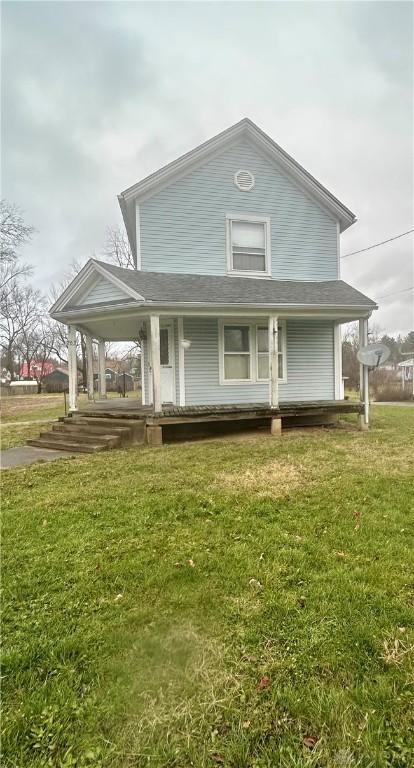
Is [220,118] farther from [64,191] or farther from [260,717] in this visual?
[260,717]

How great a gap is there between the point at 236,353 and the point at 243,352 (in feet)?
0.66

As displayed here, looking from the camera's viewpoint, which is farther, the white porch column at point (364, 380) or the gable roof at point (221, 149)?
the gable roof at point (221, 149)

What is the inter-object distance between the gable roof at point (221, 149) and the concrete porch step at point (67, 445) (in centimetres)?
629

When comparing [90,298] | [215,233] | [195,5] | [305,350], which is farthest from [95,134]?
[305,350]

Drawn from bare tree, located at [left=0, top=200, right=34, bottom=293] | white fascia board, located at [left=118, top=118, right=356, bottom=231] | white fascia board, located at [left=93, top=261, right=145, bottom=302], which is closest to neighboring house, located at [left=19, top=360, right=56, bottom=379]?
bare tree, located at [left=0, top=200, right=34, bottom=293]

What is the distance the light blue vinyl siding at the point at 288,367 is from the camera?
33.0 feet

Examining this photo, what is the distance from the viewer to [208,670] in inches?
77.9

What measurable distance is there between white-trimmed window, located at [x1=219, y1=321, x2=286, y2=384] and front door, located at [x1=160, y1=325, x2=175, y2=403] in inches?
51.2

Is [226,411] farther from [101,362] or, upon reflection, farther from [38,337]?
[38,337]

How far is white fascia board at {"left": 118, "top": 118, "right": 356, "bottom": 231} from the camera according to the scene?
9898mm

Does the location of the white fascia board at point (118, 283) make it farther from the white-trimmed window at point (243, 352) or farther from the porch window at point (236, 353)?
the porch window at point (236, 353)

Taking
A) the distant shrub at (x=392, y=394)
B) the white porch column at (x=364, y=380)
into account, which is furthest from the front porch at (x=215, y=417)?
the distant shrub at (x=392, y=394)

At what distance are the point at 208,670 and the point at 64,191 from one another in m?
24.4

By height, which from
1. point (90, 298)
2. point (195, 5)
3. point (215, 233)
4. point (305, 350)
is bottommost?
point (305, 350)
